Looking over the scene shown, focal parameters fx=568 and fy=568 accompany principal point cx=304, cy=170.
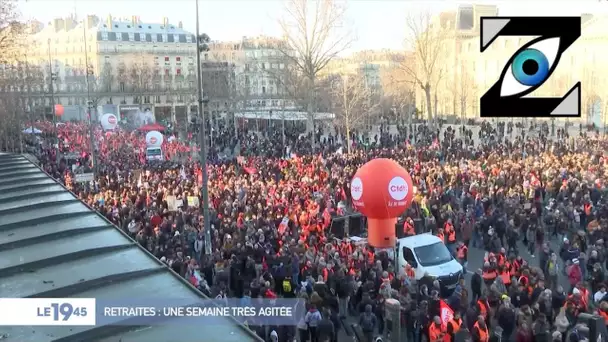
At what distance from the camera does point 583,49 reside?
160 ft

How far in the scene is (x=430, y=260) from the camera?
12375 mm

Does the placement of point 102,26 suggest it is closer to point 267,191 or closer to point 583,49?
point 583,49

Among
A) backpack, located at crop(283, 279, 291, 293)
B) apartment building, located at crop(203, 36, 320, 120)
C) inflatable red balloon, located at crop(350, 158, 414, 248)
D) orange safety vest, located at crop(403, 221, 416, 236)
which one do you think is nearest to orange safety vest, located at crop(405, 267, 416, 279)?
backpack, located at crop(283, 279, 291, 293)

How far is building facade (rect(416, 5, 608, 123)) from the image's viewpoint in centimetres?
4578

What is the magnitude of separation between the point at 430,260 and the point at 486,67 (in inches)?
1996

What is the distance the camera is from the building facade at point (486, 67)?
150 ft

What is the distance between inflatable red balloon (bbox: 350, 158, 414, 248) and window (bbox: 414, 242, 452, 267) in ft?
4.93

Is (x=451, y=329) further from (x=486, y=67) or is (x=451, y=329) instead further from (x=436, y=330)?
(x=486, y=67)

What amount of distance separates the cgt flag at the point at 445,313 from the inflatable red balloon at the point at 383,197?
487 cm

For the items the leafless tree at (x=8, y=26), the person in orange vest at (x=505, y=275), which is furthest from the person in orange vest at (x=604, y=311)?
the leafless tree at (x=8, y=26)

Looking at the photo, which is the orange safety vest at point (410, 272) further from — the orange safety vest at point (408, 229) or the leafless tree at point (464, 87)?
the leafless tree at point (464, 87)

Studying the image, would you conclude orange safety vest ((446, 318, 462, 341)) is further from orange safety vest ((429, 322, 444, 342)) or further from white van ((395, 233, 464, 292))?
white van ((395, 233, 464, 292))

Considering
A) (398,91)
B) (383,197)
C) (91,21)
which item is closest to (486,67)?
(398,91)

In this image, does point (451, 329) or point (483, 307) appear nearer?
point (451, 329)
